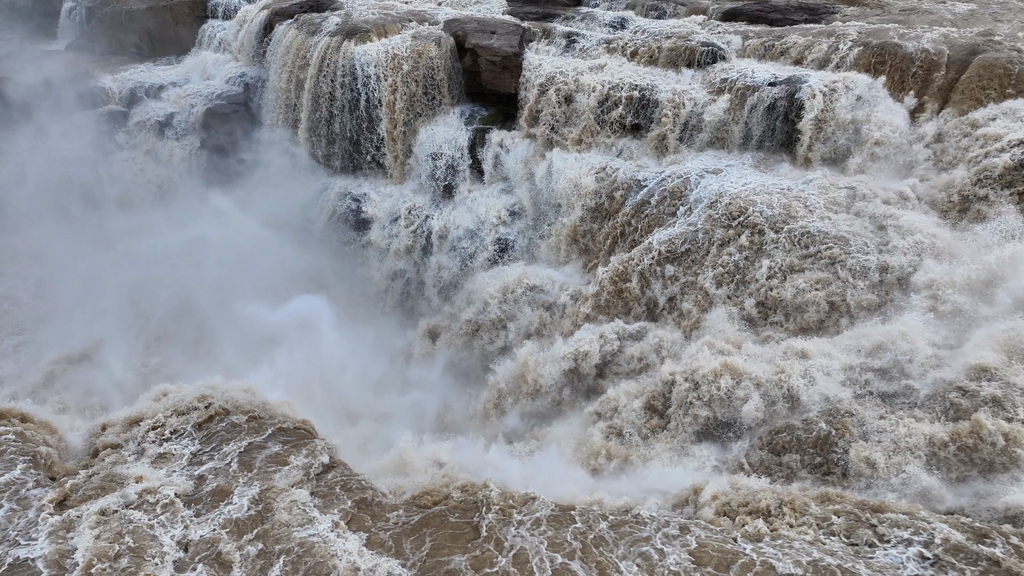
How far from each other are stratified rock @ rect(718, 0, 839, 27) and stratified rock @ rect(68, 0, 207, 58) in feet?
38.9

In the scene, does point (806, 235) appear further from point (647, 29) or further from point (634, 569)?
point (647, 29)

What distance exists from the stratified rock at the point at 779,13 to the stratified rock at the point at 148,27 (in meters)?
11.8

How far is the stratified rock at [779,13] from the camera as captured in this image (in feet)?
32.3

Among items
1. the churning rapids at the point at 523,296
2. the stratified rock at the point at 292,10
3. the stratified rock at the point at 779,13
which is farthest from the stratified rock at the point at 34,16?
the stratified rock at the point at 779,13

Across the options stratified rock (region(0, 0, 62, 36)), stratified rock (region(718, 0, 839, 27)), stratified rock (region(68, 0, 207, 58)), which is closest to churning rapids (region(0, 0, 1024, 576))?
stratified rock (region(718, 0, 839, 27))

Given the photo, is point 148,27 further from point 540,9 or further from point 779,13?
point 779,13

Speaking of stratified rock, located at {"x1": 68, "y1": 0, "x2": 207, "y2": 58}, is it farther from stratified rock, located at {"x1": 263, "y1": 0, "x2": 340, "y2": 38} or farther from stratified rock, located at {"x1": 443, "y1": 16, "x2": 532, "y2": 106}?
stratified rock, located at {"x1": 443, "y1": 16, "x2": 532, "y2": 106}

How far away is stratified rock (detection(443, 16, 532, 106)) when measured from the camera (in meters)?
9.32

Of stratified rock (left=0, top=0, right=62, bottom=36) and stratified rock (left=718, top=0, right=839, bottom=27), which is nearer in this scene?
stratified rock (left=718, top=0, right=839, bottom=27)

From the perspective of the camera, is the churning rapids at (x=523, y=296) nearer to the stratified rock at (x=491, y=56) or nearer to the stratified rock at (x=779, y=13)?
the stratified rock at (x=491, y=56)

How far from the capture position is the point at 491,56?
30.8 feet

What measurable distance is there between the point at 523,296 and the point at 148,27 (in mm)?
12549

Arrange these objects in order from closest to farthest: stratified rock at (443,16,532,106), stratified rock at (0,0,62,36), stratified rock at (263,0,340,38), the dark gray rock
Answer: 1. stratified rock at (443,16,532,106)
2. the dark gray rock
3. stratified rock at (263,0,340,38)
4. stratified rock at (0,0,62,36)

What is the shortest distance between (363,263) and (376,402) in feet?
9.57
